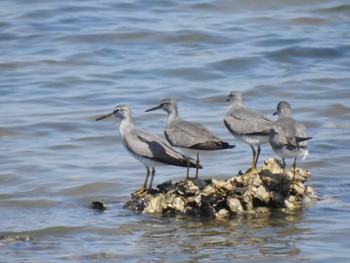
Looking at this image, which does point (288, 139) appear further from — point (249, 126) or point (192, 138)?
point (192, 138)

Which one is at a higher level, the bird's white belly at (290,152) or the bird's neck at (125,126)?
the bird's neck at (125,126)

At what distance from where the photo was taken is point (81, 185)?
11867 millimetres

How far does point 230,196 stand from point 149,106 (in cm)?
591

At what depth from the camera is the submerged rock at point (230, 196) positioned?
10.2m

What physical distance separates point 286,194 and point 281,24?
37.9 feet

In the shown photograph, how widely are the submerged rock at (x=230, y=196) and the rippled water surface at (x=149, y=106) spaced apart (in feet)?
0.64

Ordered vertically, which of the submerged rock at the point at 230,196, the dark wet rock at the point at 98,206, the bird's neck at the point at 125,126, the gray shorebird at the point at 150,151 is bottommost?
the dark wet rock at the point at 98,206

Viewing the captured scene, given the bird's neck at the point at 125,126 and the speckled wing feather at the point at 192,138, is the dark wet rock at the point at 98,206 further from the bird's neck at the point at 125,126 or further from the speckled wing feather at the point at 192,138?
the speckled wing feather at the point at 192,138

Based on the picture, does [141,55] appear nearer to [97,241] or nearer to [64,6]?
[64,6]

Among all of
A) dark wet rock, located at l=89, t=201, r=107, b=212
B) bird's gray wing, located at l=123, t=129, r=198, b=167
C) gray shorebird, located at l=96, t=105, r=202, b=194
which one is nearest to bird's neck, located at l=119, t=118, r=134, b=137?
gray shorebird, located at l=96, t=105, r=202, b=194

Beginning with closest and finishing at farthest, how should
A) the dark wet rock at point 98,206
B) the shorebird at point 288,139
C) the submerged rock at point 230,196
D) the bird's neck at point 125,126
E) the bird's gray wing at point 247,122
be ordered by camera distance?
the shorebird at point 288,139
the submerged rock at point 230,196
the bird's gray wing at point 247,122
the dark wet rock at point 98,206
the bird's neck at point 125,126

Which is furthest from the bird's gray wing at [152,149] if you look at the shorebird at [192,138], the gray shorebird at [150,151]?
the shorebird at [192,138]

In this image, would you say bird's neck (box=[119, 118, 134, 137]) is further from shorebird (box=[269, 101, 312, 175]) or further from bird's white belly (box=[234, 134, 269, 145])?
shorebird (box=[269, 101, 312, 175])

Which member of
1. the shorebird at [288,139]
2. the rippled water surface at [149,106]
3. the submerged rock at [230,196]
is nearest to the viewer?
the rippled water surface at [149,106]
